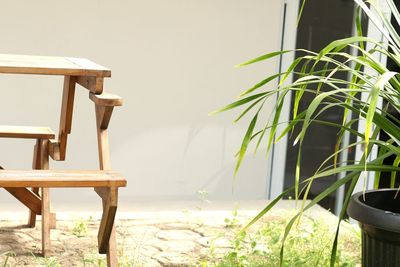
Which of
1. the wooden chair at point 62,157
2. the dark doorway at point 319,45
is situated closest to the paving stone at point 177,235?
the wooden chair at point 62,157

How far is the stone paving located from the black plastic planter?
3.43 ft

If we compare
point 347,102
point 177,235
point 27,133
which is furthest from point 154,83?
point 347,102

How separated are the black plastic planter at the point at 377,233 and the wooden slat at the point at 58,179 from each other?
86 cm

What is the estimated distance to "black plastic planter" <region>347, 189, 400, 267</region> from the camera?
244 centimetres

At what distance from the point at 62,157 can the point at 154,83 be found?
6.90ft

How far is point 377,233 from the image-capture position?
2520mm

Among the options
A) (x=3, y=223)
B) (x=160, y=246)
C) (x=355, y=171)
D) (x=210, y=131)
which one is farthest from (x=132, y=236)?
(x=210, y=131)

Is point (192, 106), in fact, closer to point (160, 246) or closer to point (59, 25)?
point (59, 25)

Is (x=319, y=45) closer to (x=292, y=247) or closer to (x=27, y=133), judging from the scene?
(x=292, y=247)

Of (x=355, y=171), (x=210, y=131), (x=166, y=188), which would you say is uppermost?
(x=355, y=171)

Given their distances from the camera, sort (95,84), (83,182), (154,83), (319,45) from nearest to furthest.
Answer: (83,182) → (95,84) → (319,45) → (154,83)

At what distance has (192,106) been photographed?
5.75 metres

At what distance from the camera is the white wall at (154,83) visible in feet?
17.9

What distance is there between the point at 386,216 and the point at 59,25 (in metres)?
3.51
